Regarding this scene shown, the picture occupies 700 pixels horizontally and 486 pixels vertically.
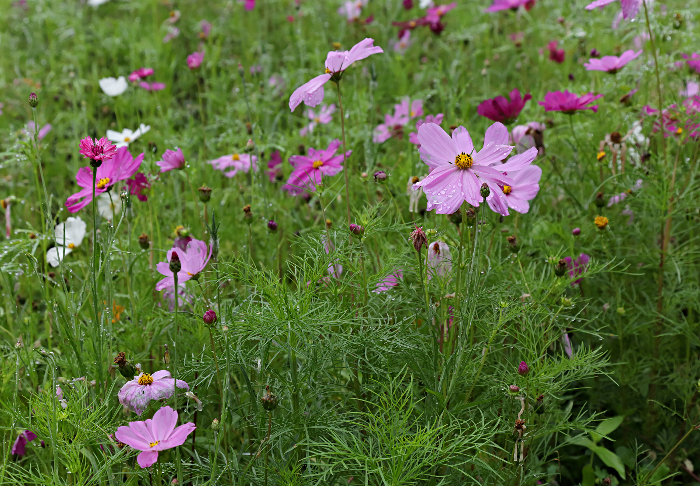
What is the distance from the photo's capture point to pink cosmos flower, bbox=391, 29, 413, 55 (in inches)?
100

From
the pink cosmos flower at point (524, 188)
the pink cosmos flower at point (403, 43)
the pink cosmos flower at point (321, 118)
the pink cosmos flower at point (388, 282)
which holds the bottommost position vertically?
the pink cosmos flower at point (403, 43)

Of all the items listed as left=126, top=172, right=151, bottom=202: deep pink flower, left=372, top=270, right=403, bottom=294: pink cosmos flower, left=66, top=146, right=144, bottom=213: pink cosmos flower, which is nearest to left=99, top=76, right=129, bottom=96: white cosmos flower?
left=126, top=172, right=151, bottom=202: deep pink flower

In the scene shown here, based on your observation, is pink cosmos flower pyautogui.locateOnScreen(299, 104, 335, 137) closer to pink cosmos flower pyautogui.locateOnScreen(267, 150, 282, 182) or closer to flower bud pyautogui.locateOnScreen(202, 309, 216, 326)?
pink cosmos flower pyautogui.locateOnScreen(267, 150, 282, 182)

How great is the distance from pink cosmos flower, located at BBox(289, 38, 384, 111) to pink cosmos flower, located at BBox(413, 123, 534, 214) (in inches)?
7.1

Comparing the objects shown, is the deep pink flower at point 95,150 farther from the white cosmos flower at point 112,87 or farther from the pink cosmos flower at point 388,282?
the white cosmos flower at point 112,87

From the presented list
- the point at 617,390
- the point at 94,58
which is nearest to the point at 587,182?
the point at 617,390

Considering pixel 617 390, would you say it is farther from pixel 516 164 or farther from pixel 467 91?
pixel 467 91

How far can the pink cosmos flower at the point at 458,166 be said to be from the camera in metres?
0.82

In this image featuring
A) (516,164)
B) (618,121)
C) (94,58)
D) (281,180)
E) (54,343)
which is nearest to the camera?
(516,164)

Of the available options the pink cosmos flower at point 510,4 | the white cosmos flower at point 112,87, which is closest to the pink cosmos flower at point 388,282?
the white cosmos flower at point 112,87

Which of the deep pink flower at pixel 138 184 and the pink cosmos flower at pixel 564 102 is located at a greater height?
the pink cosmos flower at pixel 564 102

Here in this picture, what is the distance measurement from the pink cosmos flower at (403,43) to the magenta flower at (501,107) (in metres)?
1.33

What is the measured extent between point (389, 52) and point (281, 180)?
100cm

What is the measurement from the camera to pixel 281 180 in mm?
1782
